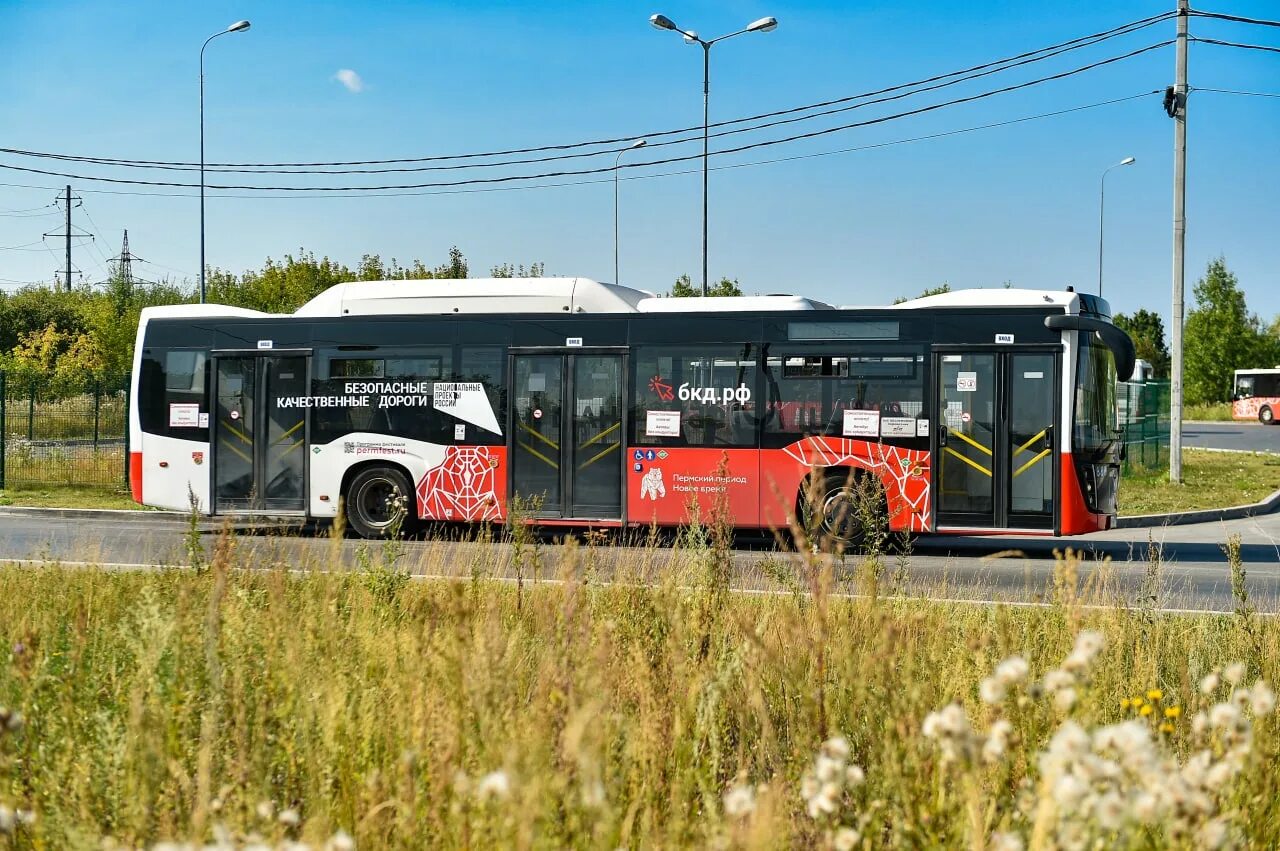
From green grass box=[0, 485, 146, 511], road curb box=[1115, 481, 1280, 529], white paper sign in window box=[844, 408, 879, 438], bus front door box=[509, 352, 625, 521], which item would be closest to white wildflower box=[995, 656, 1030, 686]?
white paper sign in window box=[844, 408, 879, 438]

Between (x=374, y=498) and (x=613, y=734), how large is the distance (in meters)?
11.7

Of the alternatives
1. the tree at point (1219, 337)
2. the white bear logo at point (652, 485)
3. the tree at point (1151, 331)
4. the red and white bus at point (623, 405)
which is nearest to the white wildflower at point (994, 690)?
the red and white bus at point (623, 405)

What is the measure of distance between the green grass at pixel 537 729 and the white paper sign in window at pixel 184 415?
31.8ft

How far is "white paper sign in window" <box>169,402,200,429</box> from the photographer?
1546 centimetres

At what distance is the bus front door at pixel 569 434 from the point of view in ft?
45.8

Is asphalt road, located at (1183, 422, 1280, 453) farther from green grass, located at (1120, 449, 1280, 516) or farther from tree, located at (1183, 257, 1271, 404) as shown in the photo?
green grass, located at (1120, 449, 1280, 516)

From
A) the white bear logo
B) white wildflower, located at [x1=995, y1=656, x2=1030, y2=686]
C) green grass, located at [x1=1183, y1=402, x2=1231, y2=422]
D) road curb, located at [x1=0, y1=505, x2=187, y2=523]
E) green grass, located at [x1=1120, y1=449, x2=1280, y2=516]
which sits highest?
green grass, located at [x1=1183, y1=402, x2=1231, y2=422]

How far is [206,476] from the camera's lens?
50.4 feet

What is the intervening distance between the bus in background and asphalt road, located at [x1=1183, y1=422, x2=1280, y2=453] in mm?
719

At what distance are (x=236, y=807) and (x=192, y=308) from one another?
13739 millimetres

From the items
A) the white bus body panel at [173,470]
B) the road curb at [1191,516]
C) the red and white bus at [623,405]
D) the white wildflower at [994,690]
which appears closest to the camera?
the white wildflower at [994,690]

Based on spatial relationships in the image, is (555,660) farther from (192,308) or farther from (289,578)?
(192,308)

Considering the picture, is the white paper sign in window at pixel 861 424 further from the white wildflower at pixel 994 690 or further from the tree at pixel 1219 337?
the tree at pixel 1219 337

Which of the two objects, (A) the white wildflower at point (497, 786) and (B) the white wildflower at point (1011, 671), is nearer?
(A) the white wildflower at point (497, 786)
